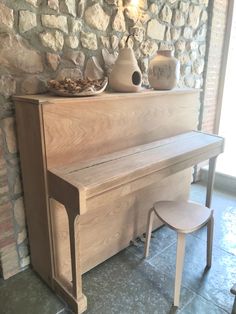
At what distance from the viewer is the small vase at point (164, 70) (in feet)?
6.36

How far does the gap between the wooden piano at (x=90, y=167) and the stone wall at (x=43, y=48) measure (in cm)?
8

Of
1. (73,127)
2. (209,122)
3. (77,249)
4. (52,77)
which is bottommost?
(77,249)

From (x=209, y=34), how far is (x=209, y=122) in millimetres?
954

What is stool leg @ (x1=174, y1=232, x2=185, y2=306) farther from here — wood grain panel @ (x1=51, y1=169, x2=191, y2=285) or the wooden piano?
wood grain panel @ (x1=51, y1=169, x2=191, y2=285)

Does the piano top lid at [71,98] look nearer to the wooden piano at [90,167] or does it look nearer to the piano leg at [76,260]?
the wooden piano at [90,167]

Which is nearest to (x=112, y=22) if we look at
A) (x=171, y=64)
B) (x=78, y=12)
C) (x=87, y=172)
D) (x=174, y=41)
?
(x=78, y=12)

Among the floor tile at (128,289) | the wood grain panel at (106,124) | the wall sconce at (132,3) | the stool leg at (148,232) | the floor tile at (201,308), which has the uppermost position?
the wall sconce at (132,3)

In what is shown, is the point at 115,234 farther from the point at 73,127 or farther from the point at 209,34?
the point at 209,34

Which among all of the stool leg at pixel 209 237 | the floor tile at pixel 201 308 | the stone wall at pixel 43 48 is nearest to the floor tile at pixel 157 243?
the stool leg at pixel 209 237

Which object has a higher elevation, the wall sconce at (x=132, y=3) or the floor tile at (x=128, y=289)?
the wall sconce at (x=132, y=3)

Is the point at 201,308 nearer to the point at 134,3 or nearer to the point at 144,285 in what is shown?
the point at 144,285

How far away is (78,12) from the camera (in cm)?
164

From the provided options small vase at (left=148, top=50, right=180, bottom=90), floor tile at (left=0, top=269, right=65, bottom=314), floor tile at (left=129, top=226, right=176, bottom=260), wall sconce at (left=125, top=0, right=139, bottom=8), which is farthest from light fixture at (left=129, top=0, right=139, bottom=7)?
floor tile at (left=0, top=269, right=65, bottom=314)

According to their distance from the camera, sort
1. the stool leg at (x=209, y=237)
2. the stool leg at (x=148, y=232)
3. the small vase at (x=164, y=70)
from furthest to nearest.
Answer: the small vase at (x=164, y=70) → the stool leg at (x=148, y=232) → the stool leg at (x=209, y=237)
